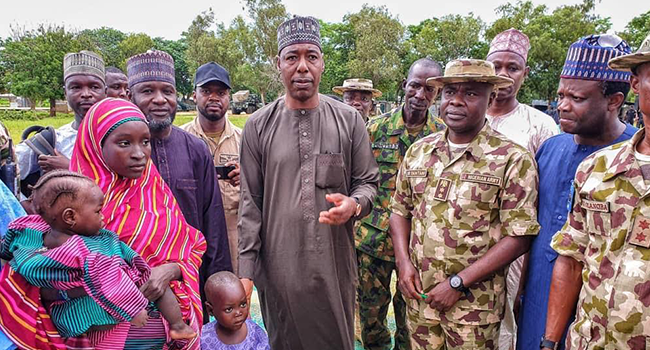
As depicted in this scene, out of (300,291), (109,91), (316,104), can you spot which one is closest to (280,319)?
(300,291)

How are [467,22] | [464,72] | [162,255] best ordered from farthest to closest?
[467,22]
[464,72]
[162,255]

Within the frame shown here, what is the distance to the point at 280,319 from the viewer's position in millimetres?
2820

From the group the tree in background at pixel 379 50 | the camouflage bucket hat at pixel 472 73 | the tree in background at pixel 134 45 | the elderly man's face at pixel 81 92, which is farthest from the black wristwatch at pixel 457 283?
the tree in background at pixel 134 45

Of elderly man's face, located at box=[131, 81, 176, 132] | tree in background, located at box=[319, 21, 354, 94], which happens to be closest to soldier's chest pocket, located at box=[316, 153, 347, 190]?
elderly man's face, located at box=[131, 81, 176, 132]

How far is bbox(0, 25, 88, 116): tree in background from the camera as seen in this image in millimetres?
31281

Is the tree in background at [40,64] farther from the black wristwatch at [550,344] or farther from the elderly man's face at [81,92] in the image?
the black wristwatch at [550,344]

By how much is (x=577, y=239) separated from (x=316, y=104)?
1.62m

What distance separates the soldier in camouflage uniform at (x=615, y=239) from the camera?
1.58 metres

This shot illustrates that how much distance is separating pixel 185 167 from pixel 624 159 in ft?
7.62

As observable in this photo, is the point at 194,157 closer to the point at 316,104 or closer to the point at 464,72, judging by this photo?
the point at 316,104

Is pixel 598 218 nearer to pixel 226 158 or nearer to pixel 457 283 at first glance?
pixel 457 283

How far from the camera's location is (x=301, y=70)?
8.46ft

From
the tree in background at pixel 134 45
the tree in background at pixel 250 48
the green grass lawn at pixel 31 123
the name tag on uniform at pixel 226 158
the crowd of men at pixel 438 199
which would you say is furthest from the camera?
the tree in background at pixel 134 45

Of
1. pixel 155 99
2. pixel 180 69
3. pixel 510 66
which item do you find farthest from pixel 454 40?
pixel 180 69
